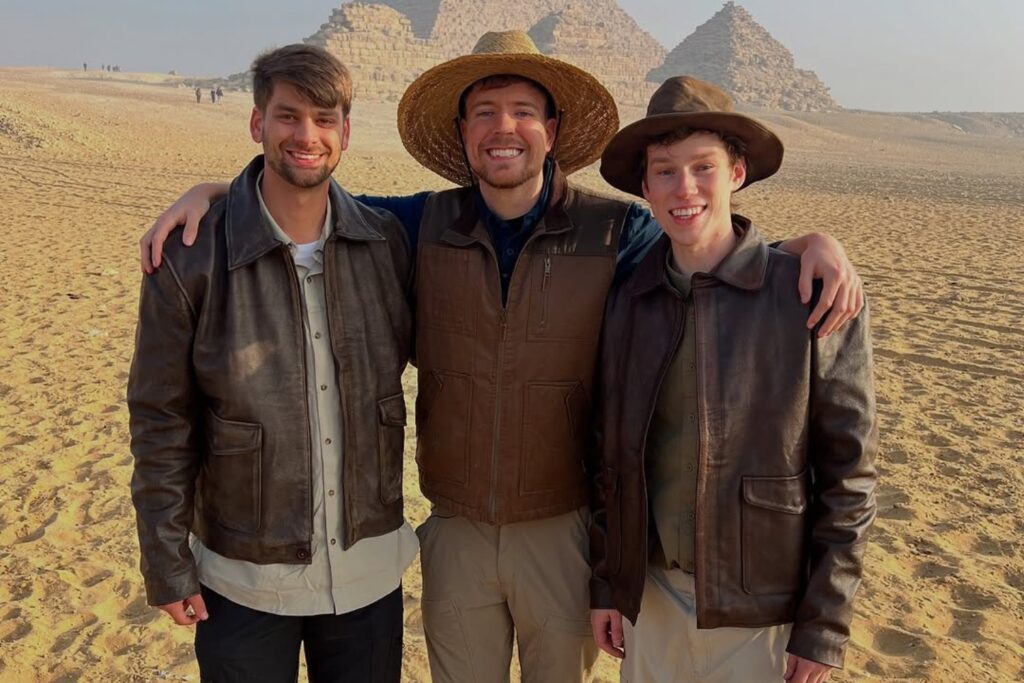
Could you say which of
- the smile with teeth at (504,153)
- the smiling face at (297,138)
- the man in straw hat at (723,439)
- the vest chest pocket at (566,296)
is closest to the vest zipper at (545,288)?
the vest chest pocket at (566,296)

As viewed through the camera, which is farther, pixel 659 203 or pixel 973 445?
pixel 973 445

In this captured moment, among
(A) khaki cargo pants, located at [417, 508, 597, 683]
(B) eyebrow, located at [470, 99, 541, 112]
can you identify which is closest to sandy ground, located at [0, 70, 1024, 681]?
(A) khaki cargo pants, located at [417, 508, 597, 683]

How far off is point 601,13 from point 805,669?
208978mm

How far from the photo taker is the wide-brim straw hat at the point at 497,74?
8.61 feet

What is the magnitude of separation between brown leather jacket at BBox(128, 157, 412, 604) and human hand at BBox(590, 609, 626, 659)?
0.71 meters

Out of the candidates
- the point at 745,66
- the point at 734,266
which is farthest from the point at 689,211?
the point at 745,66

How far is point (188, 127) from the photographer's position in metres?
34.3

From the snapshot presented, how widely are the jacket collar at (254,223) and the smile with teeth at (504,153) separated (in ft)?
1.43

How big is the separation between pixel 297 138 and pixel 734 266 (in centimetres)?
120

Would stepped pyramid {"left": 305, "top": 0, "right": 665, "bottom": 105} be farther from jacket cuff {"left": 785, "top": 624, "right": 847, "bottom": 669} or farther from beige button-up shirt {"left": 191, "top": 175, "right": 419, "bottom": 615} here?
jacket cuff {"left": 785, "top": 624, "right": 847, "bottom": 669}

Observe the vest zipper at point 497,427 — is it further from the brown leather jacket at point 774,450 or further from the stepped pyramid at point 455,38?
the stepped pyramid at point 455,38

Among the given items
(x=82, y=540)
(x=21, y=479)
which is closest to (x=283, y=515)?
(x=82, y=540)

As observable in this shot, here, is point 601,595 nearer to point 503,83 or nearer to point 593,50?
point 503,83

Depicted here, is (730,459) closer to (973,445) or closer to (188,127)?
(973,445)
